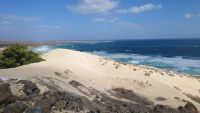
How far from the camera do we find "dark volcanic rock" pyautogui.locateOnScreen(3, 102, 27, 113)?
44.9 feet

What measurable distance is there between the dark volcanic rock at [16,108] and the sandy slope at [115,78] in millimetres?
4902

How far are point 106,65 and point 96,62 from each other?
6.97 feet

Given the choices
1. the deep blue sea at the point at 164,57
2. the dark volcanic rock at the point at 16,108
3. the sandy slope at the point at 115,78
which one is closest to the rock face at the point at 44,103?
the dark volcanic rock at the point at 16,108

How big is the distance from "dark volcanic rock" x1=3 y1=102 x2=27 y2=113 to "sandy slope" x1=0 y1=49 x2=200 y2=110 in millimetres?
4902

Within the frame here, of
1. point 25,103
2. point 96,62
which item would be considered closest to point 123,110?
point 25,103

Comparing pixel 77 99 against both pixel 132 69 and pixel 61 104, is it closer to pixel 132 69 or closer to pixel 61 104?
pixel 61 104

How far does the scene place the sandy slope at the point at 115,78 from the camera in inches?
921

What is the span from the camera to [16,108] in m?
13.9

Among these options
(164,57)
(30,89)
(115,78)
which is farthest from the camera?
(164,57)

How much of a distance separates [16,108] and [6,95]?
3.05ft

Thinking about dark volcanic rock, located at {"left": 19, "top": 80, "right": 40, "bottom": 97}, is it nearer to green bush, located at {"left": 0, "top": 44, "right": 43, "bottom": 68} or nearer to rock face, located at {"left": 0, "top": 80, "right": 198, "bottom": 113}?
rock face, located at {"left": 0, "top": 80, "right": 198, "bottom": 113}

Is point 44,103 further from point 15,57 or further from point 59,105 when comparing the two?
point 15,57

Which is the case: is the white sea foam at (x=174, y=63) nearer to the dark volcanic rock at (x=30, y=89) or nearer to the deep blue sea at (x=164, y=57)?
the deep blue sea at (x=164, y=57)

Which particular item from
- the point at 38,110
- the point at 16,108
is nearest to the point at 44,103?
the point at 38,110
